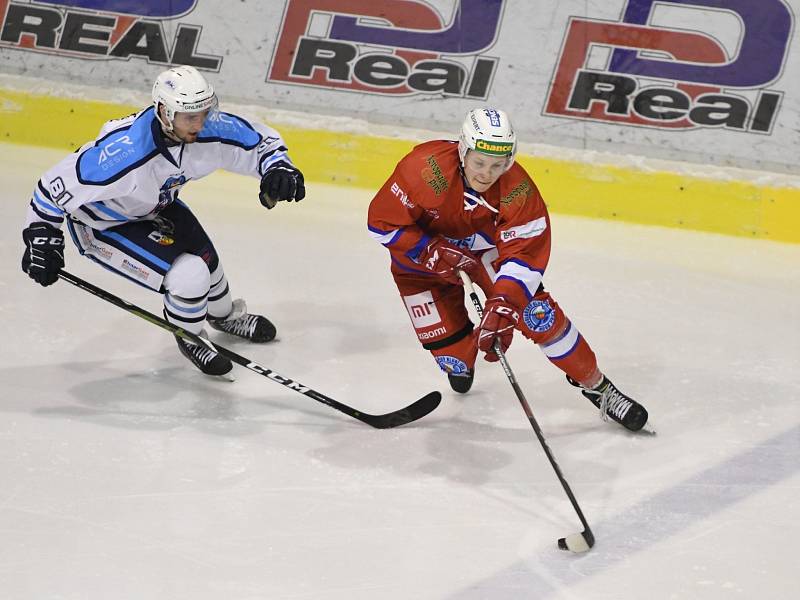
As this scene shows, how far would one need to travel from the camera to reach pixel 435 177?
2.93 metres

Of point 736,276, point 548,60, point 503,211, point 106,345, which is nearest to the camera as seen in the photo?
point 503,211

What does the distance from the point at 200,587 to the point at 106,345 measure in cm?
144

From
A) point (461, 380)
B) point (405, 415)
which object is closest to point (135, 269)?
point (405, 415)

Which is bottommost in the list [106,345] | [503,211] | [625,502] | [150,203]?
[106,345]

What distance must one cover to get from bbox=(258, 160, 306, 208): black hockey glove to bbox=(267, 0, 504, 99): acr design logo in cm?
195

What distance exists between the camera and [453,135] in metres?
4.93

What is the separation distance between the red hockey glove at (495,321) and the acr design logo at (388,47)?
2.32 metres

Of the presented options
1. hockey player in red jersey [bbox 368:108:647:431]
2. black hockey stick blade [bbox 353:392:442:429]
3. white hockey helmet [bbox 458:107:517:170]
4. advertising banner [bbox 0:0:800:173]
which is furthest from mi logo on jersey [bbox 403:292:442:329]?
advertising banner [bbox 0:0:800:173]

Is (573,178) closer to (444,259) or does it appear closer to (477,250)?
(477,250)

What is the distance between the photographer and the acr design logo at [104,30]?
5117 millimetres

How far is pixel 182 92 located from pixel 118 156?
30cm

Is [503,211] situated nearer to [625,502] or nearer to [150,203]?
[625,502]

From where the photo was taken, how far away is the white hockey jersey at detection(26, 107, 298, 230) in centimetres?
307

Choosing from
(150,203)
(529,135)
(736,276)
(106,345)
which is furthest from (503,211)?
(529,135)
